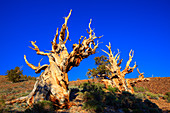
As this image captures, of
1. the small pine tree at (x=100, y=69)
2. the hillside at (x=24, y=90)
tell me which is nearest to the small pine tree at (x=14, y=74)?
the hillside at (x=24, y=90)

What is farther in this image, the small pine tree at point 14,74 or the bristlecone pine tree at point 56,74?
the small pine tree at point 14,74

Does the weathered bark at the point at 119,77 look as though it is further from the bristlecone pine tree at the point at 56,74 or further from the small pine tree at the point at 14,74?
the small pine tree at the point at 14,74

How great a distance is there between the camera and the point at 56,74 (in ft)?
26.9

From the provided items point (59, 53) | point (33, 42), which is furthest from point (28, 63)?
point (59, 53)

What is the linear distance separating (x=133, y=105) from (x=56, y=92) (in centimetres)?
551

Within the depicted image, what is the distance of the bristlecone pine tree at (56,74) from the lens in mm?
7212

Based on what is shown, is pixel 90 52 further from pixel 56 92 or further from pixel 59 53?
pixel 56 92

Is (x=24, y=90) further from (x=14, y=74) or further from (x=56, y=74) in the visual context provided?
(x=14, y=74)

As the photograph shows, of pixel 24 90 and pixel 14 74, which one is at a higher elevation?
pixel 14 74

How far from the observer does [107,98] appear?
9203 mm

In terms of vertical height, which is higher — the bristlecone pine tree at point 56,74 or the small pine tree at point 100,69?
the small pine tree at point 100,69

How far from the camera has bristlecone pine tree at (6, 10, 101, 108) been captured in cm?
721

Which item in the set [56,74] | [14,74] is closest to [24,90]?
[56,74]

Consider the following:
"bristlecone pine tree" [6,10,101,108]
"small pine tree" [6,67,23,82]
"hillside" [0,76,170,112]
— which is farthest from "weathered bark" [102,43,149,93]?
"small pine tree" [6,67,23,82]
